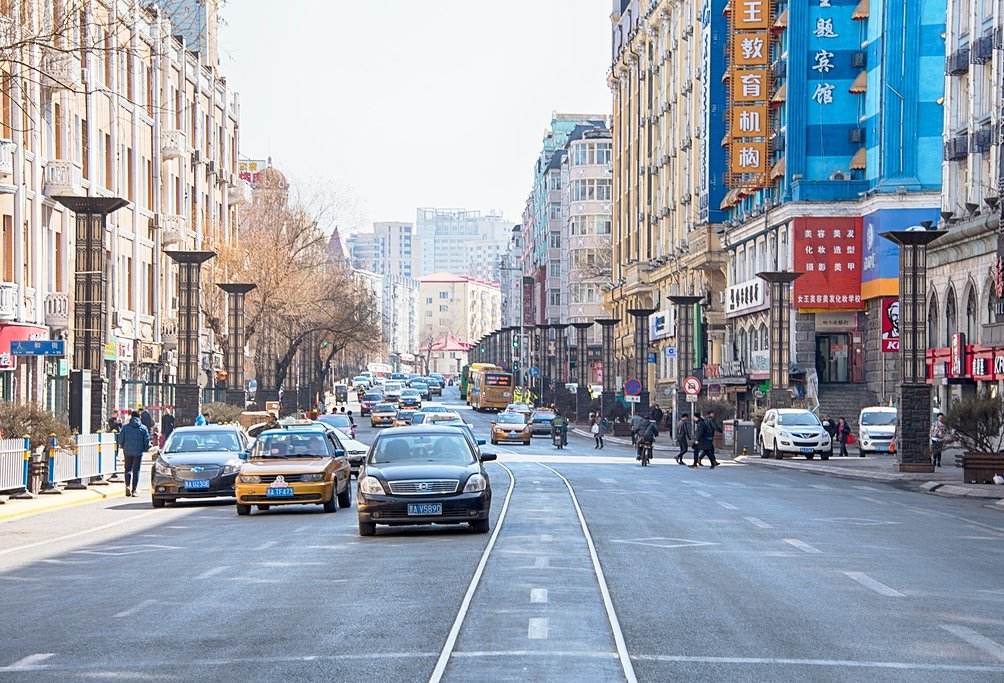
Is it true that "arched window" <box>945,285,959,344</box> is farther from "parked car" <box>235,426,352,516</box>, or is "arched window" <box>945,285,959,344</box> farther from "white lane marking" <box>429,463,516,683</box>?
"white lane marking" <box>429,463,516,683</box>

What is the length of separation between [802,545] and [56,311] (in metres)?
35.4

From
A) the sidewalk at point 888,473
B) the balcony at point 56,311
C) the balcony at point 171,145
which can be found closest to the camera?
the sidewalk at point 888,473

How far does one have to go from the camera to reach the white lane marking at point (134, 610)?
48.9 ft

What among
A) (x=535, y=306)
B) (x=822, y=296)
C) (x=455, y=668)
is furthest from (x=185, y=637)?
(x=535, y=306)

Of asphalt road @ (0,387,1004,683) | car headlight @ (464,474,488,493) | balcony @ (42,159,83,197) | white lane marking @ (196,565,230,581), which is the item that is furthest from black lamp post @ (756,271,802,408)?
white lane marking @ (196,565,230,581)

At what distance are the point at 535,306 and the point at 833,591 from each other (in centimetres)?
17407

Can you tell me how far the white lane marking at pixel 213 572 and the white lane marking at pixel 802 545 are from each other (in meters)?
7.48

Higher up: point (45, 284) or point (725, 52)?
point (725, 52)

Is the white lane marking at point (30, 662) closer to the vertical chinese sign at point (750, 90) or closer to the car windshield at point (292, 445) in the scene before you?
the car windshield at point (292, 445)

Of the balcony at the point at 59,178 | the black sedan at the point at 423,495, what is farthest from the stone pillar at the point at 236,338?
the black sedan at the point at 423,495

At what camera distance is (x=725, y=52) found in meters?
91.2

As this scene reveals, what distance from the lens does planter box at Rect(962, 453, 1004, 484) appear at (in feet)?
130

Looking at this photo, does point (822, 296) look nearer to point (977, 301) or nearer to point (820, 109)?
point (820, 109)

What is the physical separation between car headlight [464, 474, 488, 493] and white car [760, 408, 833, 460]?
3597 centimetres
